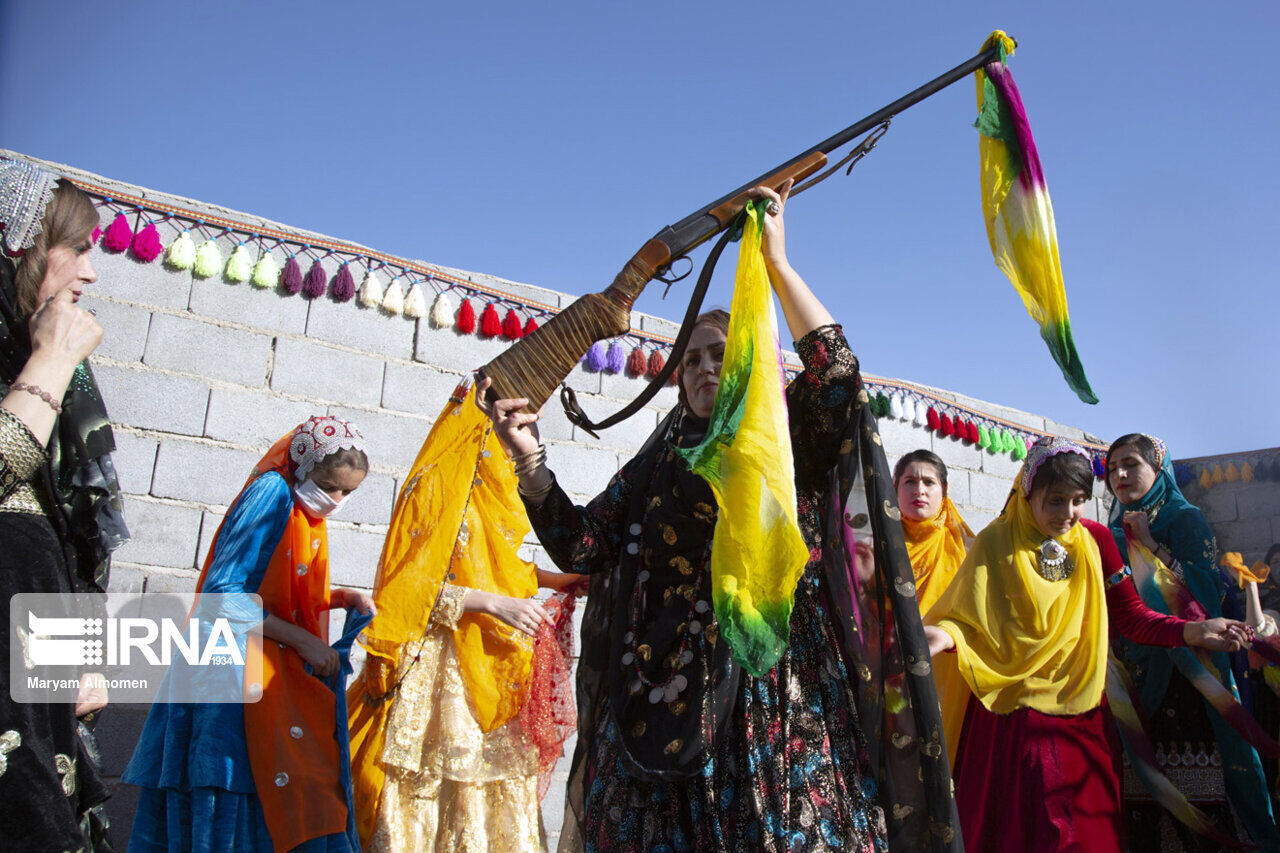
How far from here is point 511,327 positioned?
5.05m

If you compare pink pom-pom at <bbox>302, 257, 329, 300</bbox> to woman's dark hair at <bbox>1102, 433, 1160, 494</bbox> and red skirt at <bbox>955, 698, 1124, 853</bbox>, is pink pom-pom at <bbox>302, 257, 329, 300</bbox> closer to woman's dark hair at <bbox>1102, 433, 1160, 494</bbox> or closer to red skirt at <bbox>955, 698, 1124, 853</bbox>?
red skirt at <bbox>955, 698, 1124, 853</bbox>

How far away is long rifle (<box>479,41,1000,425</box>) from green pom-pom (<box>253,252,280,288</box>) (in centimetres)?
228

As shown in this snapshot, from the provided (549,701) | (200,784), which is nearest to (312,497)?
(200,784)

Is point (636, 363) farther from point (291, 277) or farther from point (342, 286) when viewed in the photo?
point (291, 277)

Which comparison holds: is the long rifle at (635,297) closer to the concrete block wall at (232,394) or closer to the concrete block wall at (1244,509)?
the concrete block wall at (232,394)

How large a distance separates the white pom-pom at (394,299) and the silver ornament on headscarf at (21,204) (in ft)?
8.15

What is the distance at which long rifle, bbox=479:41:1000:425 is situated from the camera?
255cm

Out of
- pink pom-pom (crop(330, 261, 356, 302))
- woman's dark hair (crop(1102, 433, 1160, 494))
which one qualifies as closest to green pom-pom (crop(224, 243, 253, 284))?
pink pom-pom (crop(330, 261, 356, 302))

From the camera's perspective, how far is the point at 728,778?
6.82 feet

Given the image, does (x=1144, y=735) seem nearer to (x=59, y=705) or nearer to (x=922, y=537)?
(x=922, y=537)

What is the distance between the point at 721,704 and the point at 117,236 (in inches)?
133

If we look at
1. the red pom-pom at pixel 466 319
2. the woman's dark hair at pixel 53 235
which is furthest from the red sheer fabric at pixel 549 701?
the woman's dark hair at pixel 53 235

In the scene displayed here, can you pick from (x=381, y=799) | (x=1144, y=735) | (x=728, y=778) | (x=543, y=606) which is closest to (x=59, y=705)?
(x=728, y=778)

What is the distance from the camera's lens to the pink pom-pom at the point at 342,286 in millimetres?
4578
